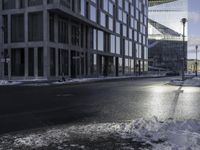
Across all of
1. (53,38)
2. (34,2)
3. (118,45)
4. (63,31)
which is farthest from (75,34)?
(118,45)

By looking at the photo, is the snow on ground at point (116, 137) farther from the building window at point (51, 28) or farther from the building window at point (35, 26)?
the building window at point (51, 28)

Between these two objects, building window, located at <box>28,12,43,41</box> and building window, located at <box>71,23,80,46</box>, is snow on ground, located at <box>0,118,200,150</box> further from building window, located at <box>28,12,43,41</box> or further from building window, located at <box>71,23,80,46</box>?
building window, located at <box>71,23,80,46</box>

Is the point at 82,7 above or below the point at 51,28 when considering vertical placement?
above

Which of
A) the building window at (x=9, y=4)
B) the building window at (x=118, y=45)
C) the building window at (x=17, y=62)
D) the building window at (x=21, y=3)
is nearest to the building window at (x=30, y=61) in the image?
the building window at (x=17, y=62)

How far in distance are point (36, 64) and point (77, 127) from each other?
46763 mm

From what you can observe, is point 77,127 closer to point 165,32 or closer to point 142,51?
point 142,51

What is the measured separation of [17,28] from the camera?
58125 millimetres

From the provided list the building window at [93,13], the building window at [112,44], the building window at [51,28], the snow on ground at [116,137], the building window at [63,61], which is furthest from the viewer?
the building window at [112,44]

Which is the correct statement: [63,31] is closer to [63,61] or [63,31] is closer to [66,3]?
[66,3]

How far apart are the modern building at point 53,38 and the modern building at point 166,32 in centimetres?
8780

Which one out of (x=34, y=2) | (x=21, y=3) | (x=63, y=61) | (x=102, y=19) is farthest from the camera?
(x=102, y=19)

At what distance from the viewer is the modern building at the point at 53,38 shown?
55750 mm

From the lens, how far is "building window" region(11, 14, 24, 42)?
190ft

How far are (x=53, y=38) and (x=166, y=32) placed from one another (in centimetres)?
12409
